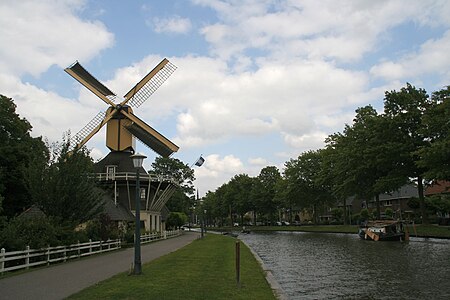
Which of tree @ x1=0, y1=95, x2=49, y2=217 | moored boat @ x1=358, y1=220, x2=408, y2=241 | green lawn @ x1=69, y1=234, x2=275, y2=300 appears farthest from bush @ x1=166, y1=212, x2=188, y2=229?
green lawn @ x1=69, y1=234, x2=275, y2=300

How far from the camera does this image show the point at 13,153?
38.9 m

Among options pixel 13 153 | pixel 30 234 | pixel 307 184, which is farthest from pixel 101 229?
pixel 307 184

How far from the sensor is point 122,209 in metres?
49.2

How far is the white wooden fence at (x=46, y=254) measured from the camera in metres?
18.6

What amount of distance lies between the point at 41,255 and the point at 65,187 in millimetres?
5020

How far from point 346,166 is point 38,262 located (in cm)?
4422

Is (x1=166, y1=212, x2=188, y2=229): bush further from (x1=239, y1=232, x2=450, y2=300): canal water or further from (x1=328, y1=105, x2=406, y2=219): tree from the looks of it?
(x1=239, y1=232, x2=450, y2=300): canal water

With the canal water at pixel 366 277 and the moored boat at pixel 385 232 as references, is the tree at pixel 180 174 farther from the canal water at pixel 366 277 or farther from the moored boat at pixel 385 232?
the canal water at pixel 366 277

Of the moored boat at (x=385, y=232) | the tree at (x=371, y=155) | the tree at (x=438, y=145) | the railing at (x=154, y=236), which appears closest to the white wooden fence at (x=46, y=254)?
the railing at (x=154, y=236)

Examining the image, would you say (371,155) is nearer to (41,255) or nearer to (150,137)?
(150,137)

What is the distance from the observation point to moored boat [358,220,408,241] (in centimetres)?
4219

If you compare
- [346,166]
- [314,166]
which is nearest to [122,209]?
[346,166]

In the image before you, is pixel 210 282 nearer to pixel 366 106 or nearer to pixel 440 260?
pixel 440 260

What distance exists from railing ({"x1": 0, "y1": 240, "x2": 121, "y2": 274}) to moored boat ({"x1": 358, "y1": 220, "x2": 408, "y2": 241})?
26.1 m
